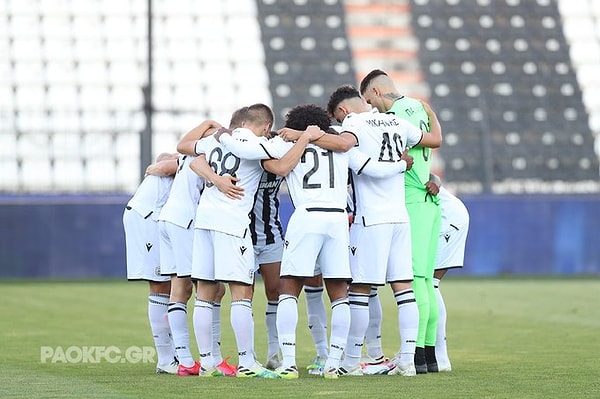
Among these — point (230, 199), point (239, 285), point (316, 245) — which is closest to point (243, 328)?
point (239, 285)

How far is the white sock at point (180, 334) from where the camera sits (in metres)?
8.37


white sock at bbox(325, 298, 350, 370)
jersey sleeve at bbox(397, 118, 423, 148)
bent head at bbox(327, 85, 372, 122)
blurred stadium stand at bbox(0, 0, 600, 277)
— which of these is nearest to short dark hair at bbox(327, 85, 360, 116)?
bent head at bbox(327, 85, 372, 122)

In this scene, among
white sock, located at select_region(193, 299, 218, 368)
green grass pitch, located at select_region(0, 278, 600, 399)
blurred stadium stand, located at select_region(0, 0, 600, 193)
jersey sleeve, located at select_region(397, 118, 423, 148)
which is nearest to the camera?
green grass pitch, located at select_region(0, 278, 600, 399)

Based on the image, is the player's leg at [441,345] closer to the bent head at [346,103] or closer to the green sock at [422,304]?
the green sock at [422,304]

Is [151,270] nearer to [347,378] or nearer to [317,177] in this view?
[317,177]

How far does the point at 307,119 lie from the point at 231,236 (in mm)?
905

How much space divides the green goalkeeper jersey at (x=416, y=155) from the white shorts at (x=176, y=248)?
59.7 inches

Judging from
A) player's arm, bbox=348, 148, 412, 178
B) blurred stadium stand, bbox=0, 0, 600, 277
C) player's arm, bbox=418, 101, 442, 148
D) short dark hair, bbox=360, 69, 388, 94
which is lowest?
player's arm, bbox=348, 148, 412, 178

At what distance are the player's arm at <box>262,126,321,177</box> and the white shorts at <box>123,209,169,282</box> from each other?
1.46 metres

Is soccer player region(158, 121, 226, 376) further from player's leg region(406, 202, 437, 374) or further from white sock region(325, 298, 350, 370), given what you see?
player's leg region(406, 202, 437, 374)

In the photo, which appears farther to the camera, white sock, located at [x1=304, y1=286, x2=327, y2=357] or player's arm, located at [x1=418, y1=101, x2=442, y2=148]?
white sock, located at [x1=304, y1=286, x2=327, y2=357]

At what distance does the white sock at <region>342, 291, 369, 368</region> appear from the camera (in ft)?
27.0

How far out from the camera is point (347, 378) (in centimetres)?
800

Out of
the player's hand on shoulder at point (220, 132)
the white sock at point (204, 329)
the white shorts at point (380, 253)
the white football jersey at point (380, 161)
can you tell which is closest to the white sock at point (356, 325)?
the white shorts at point (380, 253)
